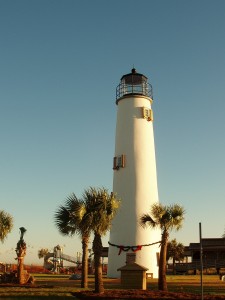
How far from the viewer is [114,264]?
4000cm

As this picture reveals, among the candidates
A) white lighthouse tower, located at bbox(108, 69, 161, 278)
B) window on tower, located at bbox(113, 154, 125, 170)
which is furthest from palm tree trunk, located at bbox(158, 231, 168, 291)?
window on tower, located at bbox(113, 154, 125, 170)

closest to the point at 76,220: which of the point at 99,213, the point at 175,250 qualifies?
the point at 99,213

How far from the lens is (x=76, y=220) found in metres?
26.4

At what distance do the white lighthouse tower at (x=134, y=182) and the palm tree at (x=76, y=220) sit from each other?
10.7 metres

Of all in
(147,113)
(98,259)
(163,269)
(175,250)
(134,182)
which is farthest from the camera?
(175,250)

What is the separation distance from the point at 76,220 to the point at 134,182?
48.5ft

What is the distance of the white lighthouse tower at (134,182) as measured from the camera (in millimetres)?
39406

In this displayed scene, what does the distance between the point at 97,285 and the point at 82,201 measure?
204 inches

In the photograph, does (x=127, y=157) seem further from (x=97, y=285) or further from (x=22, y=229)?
(x=97, y=285)

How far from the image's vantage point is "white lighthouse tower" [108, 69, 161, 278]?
3941 cm

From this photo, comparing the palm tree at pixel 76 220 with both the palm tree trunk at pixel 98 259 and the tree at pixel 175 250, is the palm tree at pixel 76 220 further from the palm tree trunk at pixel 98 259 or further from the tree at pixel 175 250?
the tree at pixel 175 250

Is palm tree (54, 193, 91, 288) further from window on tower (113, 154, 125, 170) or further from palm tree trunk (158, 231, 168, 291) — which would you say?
window on tower (113, 154, 125, 170)

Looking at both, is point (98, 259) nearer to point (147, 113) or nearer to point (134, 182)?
point (134, 182)

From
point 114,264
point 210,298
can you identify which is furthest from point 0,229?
point 210,298
